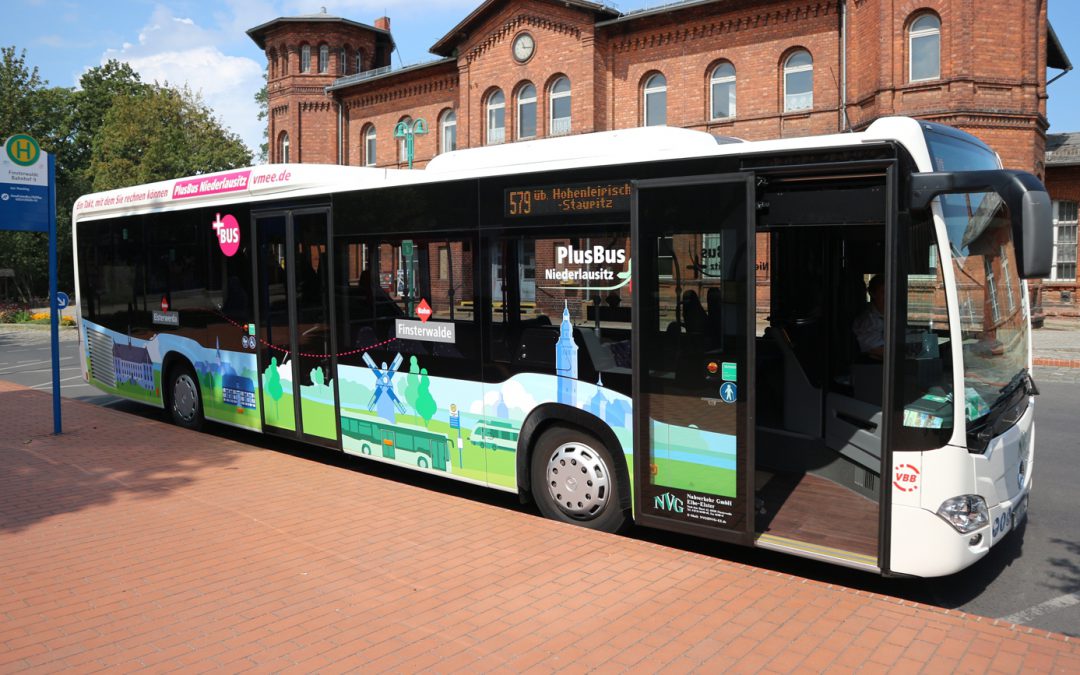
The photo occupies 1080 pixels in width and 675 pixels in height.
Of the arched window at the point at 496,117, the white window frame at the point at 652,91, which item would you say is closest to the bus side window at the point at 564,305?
the white window frame at the point at 652,91

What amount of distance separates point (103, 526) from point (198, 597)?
1.93m

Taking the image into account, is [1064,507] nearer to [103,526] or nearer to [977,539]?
[977,539]

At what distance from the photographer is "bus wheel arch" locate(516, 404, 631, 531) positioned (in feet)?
19.9

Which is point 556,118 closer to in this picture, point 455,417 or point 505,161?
point 505,161

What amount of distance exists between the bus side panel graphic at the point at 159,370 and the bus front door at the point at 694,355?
5317 mm

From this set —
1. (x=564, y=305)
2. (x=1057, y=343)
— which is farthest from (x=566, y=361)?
(x=1057, y=343)

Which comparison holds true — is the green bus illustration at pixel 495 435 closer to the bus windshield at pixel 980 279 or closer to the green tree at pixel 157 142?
the bus windshield at pixel 980 279

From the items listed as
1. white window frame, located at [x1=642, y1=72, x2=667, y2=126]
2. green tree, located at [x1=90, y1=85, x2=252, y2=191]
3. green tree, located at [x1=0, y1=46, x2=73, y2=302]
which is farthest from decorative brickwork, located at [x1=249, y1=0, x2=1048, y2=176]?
green tree, located at [x1=0, y1=46, x2=73, y2=302]

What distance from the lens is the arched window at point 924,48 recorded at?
23.6 metres

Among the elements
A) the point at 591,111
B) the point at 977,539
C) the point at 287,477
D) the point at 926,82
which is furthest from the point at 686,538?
the point at 591,111

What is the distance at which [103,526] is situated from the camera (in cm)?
639

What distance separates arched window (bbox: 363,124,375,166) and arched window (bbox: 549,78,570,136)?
1214 centimetres

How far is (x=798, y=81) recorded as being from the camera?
89.0ft

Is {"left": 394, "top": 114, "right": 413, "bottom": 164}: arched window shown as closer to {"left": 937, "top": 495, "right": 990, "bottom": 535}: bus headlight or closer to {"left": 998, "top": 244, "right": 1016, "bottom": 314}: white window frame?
{"left": 998, "top": 244, "right": 1016, "bottom": 314}: white window frame
